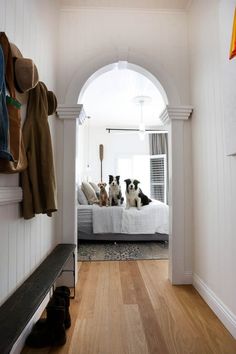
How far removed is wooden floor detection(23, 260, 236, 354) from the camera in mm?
1429

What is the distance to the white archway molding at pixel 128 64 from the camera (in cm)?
236

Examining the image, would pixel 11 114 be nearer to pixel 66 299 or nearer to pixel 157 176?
pixel 66 299

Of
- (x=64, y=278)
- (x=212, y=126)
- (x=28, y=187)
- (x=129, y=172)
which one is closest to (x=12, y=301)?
(x=28, y=187)

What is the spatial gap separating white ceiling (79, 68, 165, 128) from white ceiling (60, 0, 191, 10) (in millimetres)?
835

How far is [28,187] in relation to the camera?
1468 millimetres

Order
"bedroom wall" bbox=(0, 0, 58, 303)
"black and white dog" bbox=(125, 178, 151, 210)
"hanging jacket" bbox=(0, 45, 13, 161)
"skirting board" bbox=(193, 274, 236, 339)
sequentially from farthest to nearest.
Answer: "black and white dog" bbox=(125, 178, 151, 210)
"skirting board" bbox=(193, 274, 236, 339)
"bedroom wall" bbox=(0, 0, 58, 303)
"hanging jacket" bbox=(0, 45, 13, 161)

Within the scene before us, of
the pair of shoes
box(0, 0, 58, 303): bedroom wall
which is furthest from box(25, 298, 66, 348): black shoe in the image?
box(0, 0, 58, 303): bedroom wall

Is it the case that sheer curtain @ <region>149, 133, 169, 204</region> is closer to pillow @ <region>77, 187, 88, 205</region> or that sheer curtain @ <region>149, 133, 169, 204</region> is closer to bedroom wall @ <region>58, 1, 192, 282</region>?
pillow @ <region>77, 187, 88, 205</region>

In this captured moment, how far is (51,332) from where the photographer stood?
1.46 m

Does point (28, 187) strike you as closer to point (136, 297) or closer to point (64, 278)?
point (64, 278)

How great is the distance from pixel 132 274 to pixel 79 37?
2586 millimetres

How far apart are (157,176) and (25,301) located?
19.5ft

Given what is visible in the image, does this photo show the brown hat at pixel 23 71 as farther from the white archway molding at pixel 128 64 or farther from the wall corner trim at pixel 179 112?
the wall corner trim at pixel 179 112

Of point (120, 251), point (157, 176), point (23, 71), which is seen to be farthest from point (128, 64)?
point (157, 176)
